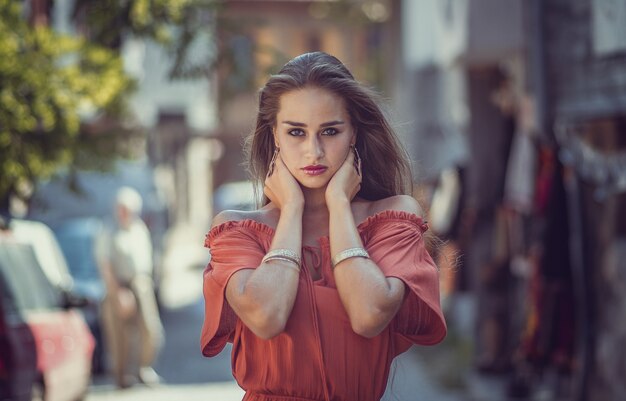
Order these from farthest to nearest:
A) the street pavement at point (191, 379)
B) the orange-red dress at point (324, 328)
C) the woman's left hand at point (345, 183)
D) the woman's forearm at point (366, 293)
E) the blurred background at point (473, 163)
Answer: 1. the street pavement at point (191, 379)
2. the blurred background at point (473, 163)
3. the woman's left hand at point (345, 183)
4. the orange-red dress at point (324, 328)
5. the woman's forearm at point (366, 293)

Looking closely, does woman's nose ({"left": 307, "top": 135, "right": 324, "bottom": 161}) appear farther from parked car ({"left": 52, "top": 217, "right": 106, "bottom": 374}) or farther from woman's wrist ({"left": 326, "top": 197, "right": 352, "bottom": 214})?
parked car ({"left": 52, "top": 217, "right": 106, "bottom": 374})

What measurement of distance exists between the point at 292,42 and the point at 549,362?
56226mm

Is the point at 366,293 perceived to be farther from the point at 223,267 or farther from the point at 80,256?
the point at 80,256

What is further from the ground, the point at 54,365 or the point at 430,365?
the point at 54,365

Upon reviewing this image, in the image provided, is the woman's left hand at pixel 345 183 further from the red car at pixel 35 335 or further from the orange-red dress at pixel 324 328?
the red car at pixel 35 335

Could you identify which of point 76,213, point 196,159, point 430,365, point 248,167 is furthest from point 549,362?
point 196,159

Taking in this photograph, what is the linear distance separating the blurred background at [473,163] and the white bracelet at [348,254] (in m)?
0.52

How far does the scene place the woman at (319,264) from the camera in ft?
12.8

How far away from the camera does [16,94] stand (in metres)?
11.4

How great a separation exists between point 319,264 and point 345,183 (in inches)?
9.1

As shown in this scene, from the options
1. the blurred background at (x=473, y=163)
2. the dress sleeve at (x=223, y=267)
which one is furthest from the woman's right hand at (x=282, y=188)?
the blurred background at (x=473, y=163)

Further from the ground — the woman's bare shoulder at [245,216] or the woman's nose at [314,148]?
the woman's nose at [314,148]

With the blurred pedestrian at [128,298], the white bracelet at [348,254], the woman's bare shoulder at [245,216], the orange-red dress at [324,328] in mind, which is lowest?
the blurred pedestrian at [128,298]

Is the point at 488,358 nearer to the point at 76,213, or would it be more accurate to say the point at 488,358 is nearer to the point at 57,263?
the point at 57,263
